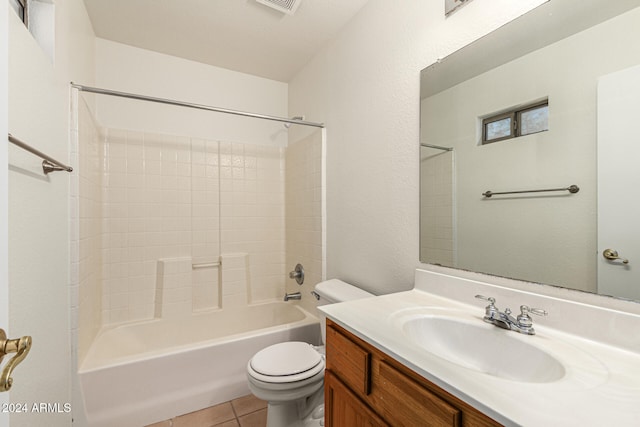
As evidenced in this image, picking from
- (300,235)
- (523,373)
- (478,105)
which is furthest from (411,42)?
(300,235)

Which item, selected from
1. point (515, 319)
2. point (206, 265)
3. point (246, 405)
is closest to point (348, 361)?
point (515, 319)

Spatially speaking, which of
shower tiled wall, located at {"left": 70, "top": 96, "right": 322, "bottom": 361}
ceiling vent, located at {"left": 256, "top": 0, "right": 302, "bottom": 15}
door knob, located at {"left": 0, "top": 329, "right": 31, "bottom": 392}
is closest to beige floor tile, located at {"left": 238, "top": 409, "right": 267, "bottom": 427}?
shower tiled wall, located at {"left": 70, "top": 96, "right": 322, "bottom": 361}

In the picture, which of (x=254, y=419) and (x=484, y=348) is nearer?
(x=484, y=348)

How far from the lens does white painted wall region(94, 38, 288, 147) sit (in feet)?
6.68

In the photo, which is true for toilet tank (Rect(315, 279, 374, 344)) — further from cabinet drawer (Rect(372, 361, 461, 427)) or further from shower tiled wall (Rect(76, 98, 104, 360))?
shower tiled wall (Rect(76, 98, 104, 360))

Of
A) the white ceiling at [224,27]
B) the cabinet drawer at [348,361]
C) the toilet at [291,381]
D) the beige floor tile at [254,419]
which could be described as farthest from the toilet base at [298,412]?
the white ceiling at [224,27]

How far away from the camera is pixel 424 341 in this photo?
2.97 ft

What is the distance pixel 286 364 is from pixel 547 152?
140cm

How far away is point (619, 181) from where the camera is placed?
0.74m

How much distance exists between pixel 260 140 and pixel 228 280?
4.35 feet

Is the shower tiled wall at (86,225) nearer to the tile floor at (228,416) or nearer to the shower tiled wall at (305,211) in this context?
the tile floor at (228,416)

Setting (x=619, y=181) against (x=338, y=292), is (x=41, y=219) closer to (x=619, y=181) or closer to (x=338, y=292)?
(x=338, y=292)

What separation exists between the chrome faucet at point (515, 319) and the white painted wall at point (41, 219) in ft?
4.66

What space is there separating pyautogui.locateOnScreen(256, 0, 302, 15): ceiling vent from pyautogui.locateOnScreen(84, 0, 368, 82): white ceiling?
0.05 meters
